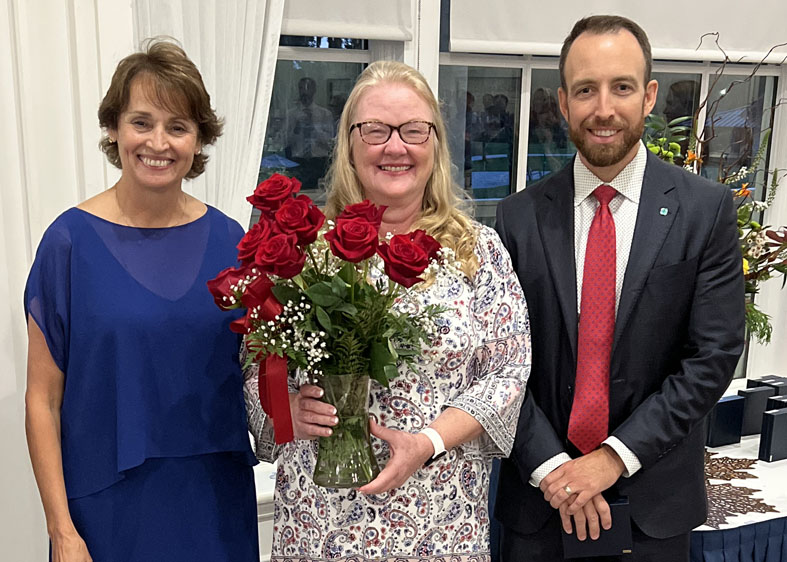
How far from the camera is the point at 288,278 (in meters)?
1.35

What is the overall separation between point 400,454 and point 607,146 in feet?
2.61

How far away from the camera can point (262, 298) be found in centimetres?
139

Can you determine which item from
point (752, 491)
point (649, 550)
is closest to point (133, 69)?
point (649, 550)

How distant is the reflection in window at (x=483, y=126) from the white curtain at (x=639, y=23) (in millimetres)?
198

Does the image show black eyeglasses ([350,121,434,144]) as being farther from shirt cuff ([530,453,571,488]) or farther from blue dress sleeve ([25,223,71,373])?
shirt cuff ([530,453,571,488])

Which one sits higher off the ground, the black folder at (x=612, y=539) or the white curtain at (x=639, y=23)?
the white curtain at (x=639, y=23)

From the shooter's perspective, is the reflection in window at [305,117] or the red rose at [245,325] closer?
the red rose at [245,325]

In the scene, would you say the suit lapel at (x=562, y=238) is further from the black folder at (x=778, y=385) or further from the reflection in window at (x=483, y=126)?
the black folder at (x=778, y=385)

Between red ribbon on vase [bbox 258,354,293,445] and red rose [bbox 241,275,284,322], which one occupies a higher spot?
red rose [bbox 241,275,284,322]

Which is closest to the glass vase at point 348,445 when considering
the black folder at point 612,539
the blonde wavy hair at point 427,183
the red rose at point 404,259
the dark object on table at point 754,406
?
the red rose at point 404,259

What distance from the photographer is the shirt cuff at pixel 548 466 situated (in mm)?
1812

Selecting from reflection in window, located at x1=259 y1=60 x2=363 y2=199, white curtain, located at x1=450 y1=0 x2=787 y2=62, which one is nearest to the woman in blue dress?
reflection in window, located at x1=259 y1=60 x2=363 y2=199

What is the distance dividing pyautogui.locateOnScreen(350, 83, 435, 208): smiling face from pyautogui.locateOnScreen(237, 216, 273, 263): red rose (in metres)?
0.39

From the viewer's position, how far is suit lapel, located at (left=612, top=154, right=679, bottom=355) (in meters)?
1.77
